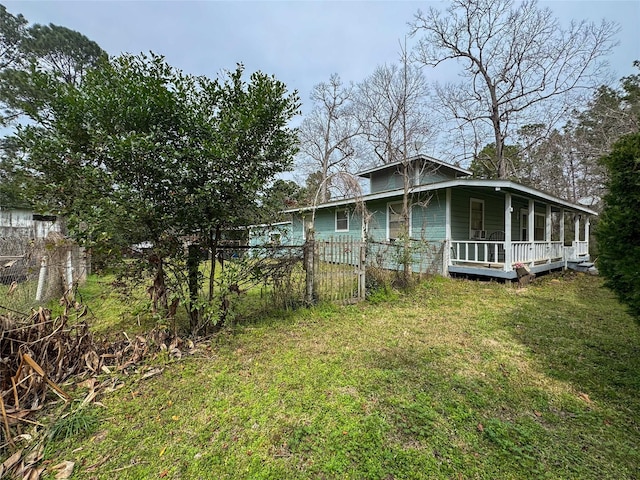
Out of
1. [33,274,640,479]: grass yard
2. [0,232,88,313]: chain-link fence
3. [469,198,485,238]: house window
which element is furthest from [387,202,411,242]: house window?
[0,232,88,313]: chain-link fence

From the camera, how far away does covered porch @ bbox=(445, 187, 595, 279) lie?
27.5 ft

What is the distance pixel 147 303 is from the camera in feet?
12.8

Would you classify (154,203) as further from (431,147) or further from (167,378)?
(431,147)

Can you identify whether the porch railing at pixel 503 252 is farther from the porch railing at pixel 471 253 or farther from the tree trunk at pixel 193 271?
the tree trunk at pixel 193 271

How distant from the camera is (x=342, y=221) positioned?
13.1 m

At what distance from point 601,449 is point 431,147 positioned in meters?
15.8

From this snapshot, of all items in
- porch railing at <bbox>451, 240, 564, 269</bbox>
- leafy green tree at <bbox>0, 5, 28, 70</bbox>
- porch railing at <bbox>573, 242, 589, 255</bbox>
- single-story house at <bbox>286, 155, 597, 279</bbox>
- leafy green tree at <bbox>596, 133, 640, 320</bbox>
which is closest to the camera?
leafy green tree at <bbox>596, 133, 640, 320</bbox>

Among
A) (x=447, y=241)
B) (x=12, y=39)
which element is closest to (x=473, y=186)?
(x=447, y=241)

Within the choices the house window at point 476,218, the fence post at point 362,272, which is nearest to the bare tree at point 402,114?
the house window at point 476,218

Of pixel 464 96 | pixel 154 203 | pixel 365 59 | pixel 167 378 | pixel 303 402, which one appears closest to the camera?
pixel 303 402

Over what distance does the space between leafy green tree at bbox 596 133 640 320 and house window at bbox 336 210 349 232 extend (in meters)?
9.80

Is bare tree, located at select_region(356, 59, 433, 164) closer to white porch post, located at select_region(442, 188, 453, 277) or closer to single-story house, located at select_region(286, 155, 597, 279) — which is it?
single-story house, located at select_region(286, 155, 597, 279)

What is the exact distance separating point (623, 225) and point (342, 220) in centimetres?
1044

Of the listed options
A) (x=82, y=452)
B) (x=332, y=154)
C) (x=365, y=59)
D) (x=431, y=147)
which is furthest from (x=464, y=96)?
(x=82, y=452)
